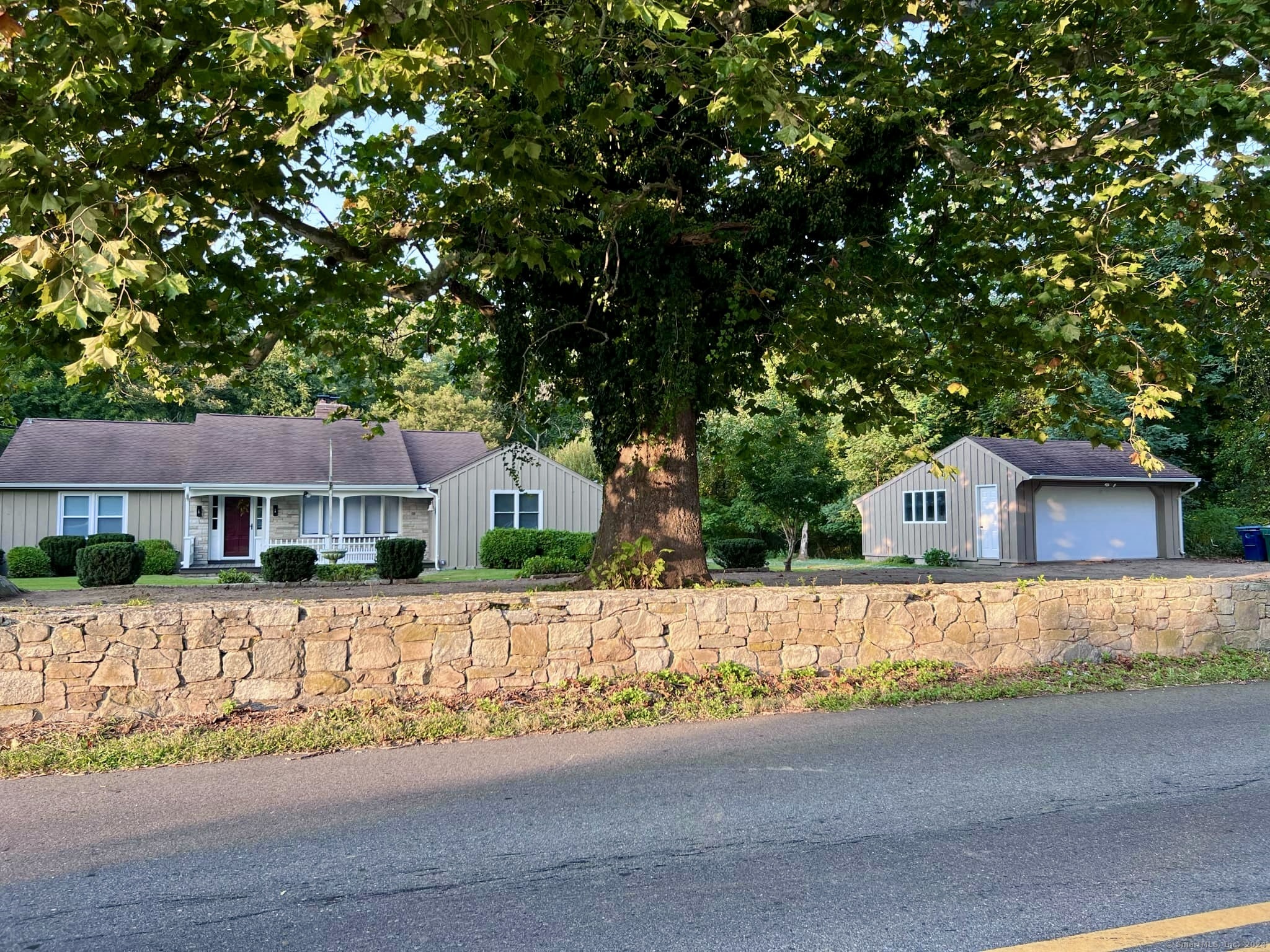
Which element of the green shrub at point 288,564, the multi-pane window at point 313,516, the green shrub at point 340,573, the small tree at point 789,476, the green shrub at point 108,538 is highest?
the small tree at point 789,476

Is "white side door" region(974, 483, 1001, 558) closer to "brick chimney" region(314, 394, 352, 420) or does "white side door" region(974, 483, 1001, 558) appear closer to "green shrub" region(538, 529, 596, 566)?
"green shrub" region(538, 529, 596, 566)

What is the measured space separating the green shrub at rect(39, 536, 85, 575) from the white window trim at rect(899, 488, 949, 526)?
2498 centimetres

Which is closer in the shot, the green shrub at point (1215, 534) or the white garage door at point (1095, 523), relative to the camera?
the white garage door at point (1095, 523)

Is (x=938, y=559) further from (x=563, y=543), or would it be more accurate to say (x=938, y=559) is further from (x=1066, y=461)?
(x=563, y=543)

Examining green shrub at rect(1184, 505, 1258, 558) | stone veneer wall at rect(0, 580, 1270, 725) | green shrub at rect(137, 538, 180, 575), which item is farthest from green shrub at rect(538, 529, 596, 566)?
green shrub at rect(1184, 505, 1258, 558)

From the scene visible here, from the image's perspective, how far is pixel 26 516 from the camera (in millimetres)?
24781

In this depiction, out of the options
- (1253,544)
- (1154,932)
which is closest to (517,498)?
(1253,544)

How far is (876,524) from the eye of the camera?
32375mm

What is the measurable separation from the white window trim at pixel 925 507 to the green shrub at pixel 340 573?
59.8ft

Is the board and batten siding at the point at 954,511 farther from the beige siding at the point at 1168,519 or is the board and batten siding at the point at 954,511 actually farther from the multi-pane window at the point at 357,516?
the multi-pane window at the point at 357,516

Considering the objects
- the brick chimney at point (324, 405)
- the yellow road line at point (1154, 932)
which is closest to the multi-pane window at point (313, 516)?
the brick chimney at point (324, 405)

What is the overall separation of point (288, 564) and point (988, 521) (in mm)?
19712

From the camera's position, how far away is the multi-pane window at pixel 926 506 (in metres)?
28.7

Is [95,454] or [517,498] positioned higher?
[95,454]
